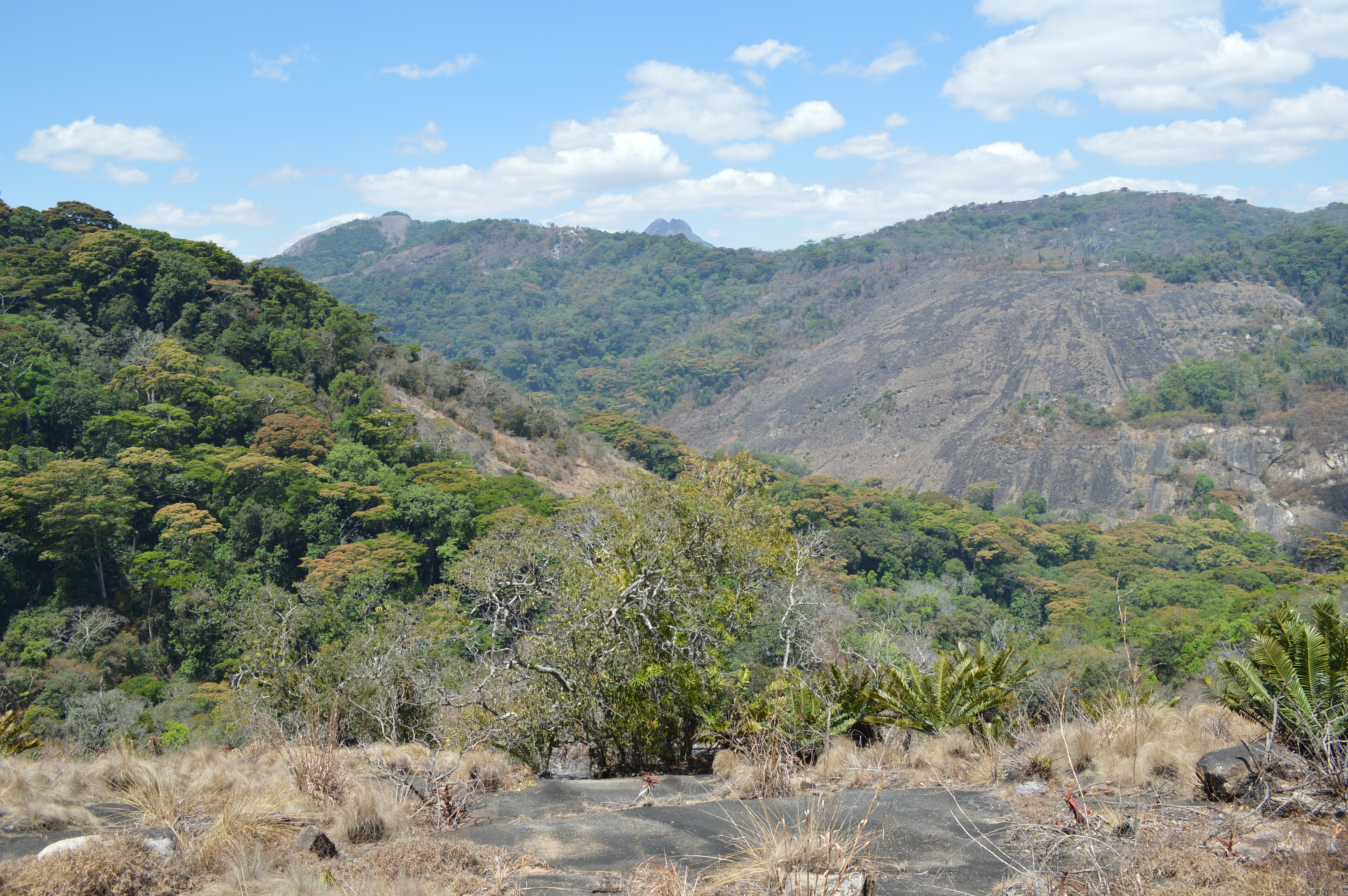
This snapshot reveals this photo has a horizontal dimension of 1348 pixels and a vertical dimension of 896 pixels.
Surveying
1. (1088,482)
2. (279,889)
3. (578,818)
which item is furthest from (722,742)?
(1088,482)

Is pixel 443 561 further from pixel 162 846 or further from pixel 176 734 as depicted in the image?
pixel 162 846

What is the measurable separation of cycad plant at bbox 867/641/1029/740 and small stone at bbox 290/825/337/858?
212 inches

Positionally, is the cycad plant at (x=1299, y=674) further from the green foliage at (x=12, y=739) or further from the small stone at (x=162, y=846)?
the green foliage at (x=12, y=739)

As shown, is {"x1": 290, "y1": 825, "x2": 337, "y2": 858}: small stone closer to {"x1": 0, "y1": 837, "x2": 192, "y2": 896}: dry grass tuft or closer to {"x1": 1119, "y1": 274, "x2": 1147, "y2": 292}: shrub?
{"x1": 0, "y1": 837, "x2": 192, "y2": 896}: dry grass tuft

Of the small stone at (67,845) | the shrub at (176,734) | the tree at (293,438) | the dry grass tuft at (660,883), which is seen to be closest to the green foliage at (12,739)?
the small stone at (67,845)

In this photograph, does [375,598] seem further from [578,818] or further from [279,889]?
[279,889]

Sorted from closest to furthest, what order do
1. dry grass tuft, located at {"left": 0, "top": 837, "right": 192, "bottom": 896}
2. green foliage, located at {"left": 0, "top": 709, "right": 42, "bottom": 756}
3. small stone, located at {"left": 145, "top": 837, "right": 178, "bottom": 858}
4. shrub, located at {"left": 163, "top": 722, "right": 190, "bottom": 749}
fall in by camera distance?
dry grass tuft, located at {"left": 0, "top": 837, "right": 192, "bottom": 896} → small stone, located at {"left": 145, "top": 837, "right": 178, "bottom": 858} → green foliage, located at {"left": 0, "top": 709, "right": 42, "bottom": 756} → shrub, located at {"left": 163, "top": 722, "right": 190, "bottom": 749}

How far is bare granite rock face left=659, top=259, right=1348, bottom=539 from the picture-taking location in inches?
2694

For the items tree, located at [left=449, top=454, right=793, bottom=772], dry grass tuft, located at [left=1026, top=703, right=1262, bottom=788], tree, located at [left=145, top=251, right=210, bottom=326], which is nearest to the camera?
dry grass tuft, located at [left=1026, top=703, right=1262, bottom=788]

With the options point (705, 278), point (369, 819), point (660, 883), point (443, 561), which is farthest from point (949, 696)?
point (705, 278)

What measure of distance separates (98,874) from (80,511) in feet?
89.9

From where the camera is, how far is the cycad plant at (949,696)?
7.95 meters

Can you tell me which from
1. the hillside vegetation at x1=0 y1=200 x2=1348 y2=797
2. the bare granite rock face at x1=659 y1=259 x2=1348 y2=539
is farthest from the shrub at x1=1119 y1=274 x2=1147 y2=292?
the hillside vegetation at x1=0 y1=200 x2=1348 y2=797

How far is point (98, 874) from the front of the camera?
409 cm
